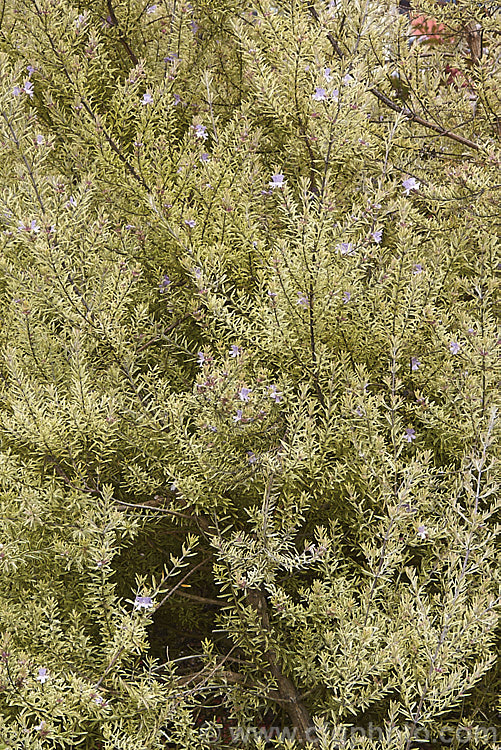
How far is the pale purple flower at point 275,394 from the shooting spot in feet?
7.49

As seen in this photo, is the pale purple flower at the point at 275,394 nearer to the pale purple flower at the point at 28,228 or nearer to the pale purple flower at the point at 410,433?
the pale purple flower at the point at 410,433

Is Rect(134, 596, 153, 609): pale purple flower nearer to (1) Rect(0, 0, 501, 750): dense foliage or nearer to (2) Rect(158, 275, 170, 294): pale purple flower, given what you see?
(1) Rect(0, 0, 501, 750): dense foliage

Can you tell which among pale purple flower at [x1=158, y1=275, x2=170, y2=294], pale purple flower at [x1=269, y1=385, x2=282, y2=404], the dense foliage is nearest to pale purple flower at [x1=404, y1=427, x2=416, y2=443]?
the dense foliage

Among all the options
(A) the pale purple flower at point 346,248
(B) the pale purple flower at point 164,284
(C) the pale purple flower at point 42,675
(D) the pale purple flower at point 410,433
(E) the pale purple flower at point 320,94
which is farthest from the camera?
(B) the pale purple flower at point 164,284

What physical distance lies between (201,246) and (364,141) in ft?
2.09

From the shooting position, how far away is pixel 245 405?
2174 mm

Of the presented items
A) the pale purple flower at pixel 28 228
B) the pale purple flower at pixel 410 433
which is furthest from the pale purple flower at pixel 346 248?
the pale purple flower at pixel 28 228

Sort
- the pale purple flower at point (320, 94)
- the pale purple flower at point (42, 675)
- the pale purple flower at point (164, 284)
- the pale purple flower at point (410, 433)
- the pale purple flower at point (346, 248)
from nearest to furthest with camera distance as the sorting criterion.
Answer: the pale purple flower at point (42, 675) → the pale purple flower at point (320, 94) → the pale purple flower at point (346, 248) → the pale purple flower at point (410, 433) → the pale purple flower at point (164, 284)

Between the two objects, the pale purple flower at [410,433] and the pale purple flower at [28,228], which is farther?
the pale purple flower at [410,433]

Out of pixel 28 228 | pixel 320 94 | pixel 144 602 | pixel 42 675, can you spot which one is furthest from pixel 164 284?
pixel 42 675

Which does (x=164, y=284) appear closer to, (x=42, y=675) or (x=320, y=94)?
(x=320, y=94)

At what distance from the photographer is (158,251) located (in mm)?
2621

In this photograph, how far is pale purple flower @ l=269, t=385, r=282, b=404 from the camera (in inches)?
89.9

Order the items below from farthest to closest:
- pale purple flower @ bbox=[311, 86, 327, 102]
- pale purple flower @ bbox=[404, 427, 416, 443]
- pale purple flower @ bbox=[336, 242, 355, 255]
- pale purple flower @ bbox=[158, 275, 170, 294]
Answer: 1. pale purple flower @ bbox=[158, 275, 170, 294]
2. pale purple flower @ bbox=[404, 427, 416, 443]
3. pale purple flower @ bbox=[336, 242, 355, 255]
4. pale purple flower @ bbox=[311, 86, 327, 102]
